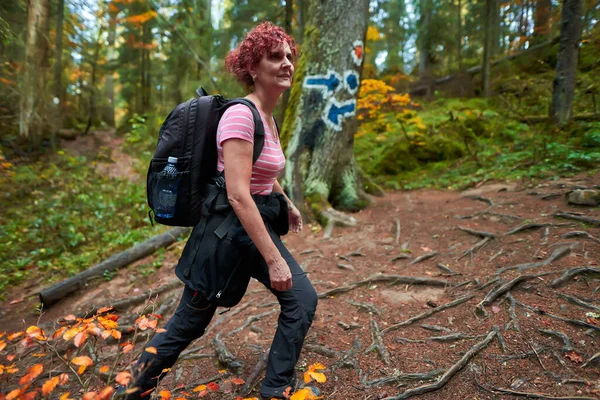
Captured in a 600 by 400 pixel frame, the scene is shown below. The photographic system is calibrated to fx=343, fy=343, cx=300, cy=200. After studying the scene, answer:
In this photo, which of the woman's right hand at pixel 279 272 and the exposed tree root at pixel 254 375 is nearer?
the woman's right hand at pixel 279 272

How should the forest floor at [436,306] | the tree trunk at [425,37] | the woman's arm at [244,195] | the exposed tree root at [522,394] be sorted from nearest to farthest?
the woman's arm at [244,195] < the exposed tree root at [522,394] < the forest floor at [436,306] < the tree trunk at [425,37]

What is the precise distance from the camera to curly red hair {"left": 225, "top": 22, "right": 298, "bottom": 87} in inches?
80.9

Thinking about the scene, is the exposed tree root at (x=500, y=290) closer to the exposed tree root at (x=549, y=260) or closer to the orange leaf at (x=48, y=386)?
the exposed tree root at (x=549, y=260)

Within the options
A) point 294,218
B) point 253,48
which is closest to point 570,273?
point 294,218

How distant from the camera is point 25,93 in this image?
922cm

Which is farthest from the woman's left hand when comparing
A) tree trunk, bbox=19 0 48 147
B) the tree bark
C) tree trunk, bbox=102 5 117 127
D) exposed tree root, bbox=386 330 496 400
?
tree trunk, bbox=102 5 117 127

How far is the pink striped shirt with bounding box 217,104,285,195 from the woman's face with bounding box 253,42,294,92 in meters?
0.21

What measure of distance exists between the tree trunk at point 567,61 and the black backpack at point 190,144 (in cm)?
776

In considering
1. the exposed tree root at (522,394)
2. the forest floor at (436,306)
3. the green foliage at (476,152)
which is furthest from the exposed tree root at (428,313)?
the green foliage at (476,152)

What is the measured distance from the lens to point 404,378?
235 cm

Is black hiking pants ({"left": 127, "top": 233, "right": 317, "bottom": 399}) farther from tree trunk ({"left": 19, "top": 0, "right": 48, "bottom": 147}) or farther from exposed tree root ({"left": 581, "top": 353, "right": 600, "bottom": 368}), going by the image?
tree trunk ({"left": 19, "top": 0, "right": 48, "bottom": 147})

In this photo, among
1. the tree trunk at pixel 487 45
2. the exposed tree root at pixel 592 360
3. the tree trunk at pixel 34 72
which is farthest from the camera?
the tree trunk at pixel 487 45

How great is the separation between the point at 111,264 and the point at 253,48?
14.6ft

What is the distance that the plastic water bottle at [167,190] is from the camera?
1.97m
